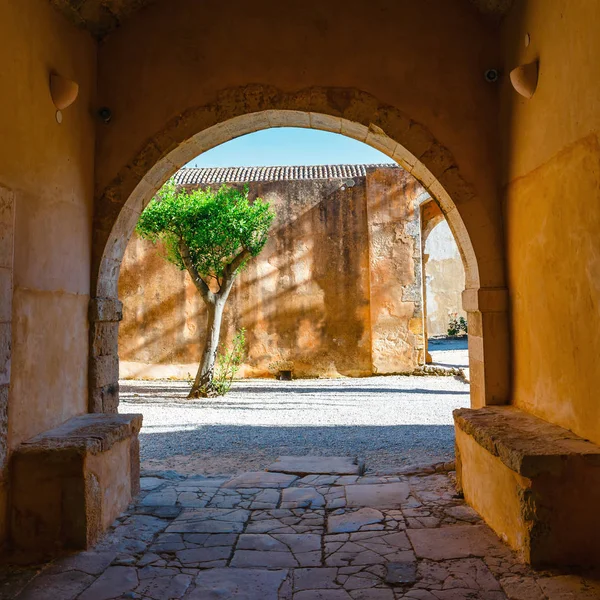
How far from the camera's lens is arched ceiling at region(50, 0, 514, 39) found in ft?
10.7

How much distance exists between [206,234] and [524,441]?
7.06 meters

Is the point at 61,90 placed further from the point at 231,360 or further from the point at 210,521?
the point at 231,360

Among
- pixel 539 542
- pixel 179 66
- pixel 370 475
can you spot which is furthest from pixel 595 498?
pixel 179 66

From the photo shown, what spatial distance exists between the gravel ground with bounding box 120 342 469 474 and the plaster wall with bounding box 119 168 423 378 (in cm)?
58

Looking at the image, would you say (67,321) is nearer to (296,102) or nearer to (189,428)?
(296,102)

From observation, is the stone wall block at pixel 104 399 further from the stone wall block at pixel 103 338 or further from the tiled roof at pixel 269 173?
the tiled roof at pixel 269 173

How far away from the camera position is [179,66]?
3.65 m

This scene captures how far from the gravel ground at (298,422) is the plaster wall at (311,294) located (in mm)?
584

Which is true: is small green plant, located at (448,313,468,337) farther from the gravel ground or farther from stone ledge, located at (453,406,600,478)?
stone ledge, located at (453,406,600,478)

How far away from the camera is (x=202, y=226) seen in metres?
8.84

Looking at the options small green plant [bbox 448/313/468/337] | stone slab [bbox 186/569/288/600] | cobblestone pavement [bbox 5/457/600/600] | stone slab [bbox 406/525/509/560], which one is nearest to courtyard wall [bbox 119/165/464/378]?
cobblestone pavement [bbox 5/457/600/600]

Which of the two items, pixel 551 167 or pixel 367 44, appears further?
pixel 367 44

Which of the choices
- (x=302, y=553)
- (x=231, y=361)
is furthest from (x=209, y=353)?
(x=302, y=553)

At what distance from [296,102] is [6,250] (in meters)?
1.98
